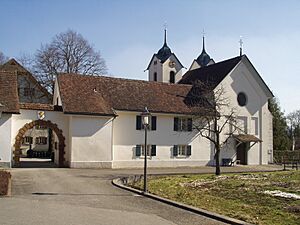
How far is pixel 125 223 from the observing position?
34.3 feet

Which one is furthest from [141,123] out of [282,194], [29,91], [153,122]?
[29,91]

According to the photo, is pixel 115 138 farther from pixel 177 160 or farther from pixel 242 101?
pixel 242 101

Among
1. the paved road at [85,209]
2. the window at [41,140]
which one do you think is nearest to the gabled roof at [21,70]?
the window at [41,140]

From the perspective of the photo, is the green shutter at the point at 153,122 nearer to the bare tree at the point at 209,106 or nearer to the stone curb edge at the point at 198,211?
Result: the bare tree at the point at 209,106

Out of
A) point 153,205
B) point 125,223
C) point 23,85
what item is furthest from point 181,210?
point 23,85

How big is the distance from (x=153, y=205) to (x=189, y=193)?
332 cm

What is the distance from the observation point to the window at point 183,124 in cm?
3778

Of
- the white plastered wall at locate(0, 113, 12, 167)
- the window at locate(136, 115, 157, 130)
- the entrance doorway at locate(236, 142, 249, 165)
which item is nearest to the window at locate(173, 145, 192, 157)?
the window at locate(136, 115, 157, 130)

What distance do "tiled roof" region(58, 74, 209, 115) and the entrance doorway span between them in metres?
7.02

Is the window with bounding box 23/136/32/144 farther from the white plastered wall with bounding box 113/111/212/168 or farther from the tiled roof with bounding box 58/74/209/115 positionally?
the white plastered wall with bounding box 113/111/212/168

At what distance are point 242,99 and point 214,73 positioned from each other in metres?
4.22

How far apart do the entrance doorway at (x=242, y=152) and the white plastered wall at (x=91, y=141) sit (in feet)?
46.8

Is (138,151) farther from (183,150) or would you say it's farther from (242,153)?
(242,153)

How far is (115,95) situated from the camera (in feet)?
120
